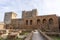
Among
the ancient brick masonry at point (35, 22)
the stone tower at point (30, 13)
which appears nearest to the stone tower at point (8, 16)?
the ancient brick masonry at point (35, 22)

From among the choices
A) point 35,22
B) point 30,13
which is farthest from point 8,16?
point 35,22

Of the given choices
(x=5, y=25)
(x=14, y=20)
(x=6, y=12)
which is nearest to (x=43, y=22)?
(x=14, y=20)

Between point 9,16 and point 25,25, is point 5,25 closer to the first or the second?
point 9,16

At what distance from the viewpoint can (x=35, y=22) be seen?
26.1m

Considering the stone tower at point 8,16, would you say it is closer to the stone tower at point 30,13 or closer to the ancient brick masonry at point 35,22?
the ancient brick masonry at point 35,22

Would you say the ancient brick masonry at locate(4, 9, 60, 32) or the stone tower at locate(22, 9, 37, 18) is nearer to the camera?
the ancient brick masonry at locate(4, 9, 60, 32)

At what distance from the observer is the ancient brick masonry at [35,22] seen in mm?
24148

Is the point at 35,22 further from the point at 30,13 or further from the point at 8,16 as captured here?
the point at 8,16

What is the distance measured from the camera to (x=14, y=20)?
30.1 m

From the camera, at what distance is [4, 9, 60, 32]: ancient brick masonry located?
79.2 feet

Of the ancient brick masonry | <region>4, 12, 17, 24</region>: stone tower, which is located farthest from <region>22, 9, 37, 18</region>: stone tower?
<region>4, 12, 17, 24</region>: stone tower

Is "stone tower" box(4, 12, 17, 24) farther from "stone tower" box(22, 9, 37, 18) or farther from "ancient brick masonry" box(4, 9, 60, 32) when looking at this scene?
"stone tower" box(22, 9, 37, 18)

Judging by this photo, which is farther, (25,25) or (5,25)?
(5,25)

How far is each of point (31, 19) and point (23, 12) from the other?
193 inches
